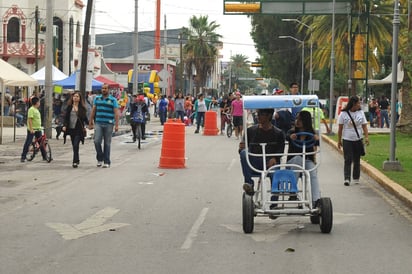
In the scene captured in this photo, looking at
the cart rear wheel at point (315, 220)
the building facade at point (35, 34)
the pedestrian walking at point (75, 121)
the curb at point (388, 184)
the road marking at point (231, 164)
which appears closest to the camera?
the cart rear wheel at point (315, 220)

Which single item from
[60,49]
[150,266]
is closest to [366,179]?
[150,266]

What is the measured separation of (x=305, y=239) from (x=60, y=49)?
5390cm

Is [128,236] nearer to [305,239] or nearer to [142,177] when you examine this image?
[305,239]

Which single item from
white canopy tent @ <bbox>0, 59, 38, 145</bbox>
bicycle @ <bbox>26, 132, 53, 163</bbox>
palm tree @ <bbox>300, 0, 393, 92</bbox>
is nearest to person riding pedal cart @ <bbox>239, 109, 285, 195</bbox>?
bicycle @ <bbox>26, 132, 53, 163</bbox>

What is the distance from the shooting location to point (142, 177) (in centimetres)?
1734

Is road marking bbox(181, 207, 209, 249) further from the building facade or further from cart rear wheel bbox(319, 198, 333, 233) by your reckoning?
the building facade

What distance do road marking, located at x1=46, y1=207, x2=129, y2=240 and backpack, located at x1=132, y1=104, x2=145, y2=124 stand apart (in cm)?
1509

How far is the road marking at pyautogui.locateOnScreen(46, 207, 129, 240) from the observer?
33.6ft

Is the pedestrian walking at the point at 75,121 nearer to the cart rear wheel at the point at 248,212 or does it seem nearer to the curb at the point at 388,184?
the curb at the point at 388,184

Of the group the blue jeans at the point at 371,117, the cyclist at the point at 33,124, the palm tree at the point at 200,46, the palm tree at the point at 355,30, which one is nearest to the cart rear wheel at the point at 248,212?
the cyclist at the point at 33,124

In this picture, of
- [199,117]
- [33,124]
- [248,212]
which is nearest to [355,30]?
[199,117]

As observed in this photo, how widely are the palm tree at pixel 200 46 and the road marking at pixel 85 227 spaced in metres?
87.4

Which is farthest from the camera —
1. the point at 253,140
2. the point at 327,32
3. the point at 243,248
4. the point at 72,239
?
the point at 327,32

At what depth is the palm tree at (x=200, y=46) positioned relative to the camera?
98.9m
